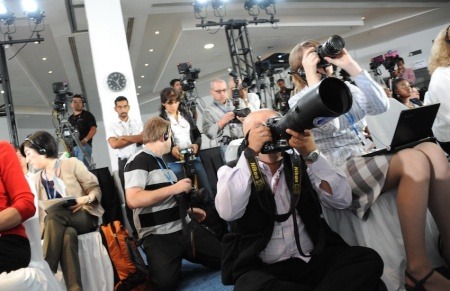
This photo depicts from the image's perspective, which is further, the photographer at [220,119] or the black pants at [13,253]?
the photographer at [220,119]

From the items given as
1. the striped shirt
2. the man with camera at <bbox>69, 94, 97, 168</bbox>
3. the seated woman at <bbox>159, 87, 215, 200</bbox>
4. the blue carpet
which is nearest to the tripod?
the man with camera at <bbox>69, 94, 97, 168</bbox>

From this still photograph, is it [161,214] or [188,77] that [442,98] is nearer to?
[161,214]

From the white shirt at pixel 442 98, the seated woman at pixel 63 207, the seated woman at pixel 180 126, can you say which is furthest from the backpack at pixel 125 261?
the white shirt at pixel 442 98

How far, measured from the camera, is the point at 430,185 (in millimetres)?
1467

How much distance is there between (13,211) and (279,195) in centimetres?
94

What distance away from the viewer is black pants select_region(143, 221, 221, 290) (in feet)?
7.11

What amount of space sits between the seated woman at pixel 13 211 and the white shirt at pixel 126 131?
7.20ft

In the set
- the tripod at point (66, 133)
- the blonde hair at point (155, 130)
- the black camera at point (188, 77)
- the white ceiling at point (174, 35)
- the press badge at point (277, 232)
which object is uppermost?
the white ceiling at point (174, 35)

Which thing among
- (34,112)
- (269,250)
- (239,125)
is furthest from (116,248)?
(34,112)

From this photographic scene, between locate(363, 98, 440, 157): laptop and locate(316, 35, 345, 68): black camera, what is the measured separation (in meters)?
0.30

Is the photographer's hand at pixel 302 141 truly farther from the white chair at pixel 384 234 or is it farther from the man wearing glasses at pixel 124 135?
the man wearing glasses at pixel 124 135

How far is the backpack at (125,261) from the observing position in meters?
2.24

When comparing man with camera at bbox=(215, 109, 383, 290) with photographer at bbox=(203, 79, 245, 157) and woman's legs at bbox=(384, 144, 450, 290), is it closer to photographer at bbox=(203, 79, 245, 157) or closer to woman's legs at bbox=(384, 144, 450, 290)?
woman's legs at bbox=(384, 144, 450, 290)

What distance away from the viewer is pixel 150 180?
7.29 feet
